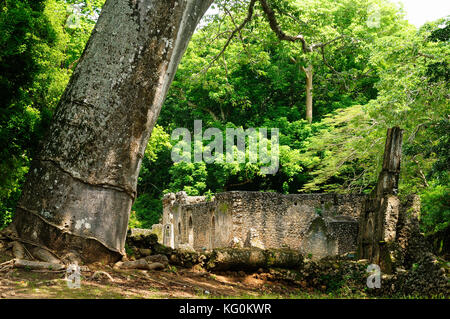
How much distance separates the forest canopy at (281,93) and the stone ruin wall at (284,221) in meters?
1.65

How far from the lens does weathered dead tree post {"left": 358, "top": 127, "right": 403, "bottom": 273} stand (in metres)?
9.38

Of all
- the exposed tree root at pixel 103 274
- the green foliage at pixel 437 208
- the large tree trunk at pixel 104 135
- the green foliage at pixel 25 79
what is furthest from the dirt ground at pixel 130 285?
the green foliage at pixel 437 208

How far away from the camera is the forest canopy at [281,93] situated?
976 centimetres

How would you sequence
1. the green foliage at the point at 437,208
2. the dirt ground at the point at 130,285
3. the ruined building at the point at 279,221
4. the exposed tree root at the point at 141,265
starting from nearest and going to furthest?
the dirt ground at the point at 130,285
the exposed tree root at the point at 141,265
the green foliage at the point at 437,208
the ruined building at the point at 279,221

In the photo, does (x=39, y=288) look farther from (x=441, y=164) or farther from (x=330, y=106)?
(x=330, y=106)

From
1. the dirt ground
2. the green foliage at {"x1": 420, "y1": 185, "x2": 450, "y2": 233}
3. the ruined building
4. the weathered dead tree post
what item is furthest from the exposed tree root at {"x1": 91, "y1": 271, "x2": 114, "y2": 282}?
the ruined building

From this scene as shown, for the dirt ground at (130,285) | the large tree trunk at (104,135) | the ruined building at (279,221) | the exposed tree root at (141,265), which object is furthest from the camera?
the ruined building at (279,221)

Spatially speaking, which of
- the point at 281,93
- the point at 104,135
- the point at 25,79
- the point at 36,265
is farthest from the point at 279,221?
the point at 36,265

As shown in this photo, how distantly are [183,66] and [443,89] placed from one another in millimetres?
17800

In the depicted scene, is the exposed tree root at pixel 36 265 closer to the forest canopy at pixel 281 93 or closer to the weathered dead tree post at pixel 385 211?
the forest canopy at pixel 281 93

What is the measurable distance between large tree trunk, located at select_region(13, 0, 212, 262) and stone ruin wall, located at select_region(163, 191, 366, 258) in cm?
1606

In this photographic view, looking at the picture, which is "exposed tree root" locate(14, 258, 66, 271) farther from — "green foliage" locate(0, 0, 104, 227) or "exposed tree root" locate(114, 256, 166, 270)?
"green foliage" locate(0, 0, 104, 227)

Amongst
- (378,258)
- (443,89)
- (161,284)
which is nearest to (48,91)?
(161,284)

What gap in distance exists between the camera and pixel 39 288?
4.79 meters
